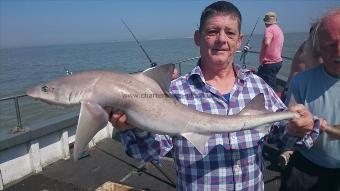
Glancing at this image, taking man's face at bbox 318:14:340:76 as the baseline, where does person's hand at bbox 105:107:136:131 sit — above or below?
below

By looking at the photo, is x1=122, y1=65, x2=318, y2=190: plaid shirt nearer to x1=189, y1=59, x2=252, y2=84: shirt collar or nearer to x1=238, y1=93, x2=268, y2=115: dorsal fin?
x1=189, y1=59, x2=252, y2=84: shirt collar

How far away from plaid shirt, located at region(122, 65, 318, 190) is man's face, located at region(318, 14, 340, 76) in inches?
22.7

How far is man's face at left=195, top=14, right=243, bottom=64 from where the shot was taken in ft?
8.57

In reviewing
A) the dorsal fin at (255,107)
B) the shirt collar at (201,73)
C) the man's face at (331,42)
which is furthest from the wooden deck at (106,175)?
the man's face at (331,42)

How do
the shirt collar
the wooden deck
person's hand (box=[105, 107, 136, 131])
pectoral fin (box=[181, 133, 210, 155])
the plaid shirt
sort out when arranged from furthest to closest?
the wooden deck → the shirt collar → the plaid shirt → pectoral fin (box=[181, 133, 210, 155]) → person's hand (box=[105, 107, 136, 131])

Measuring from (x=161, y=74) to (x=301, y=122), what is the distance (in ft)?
→ 3.68

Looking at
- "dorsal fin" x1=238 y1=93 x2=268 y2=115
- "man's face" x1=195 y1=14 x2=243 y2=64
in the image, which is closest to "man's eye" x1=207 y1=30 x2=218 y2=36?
"man's face" x1=195 y1=14 x2=243 y2=64

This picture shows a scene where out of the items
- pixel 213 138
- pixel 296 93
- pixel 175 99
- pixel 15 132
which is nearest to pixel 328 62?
pixel 296 93

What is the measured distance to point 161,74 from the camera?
2428 millimetres

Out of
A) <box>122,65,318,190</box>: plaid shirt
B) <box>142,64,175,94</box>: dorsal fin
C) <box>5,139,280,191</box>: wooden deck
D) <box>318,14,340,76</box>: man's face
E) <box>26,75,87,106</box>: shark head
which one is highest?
<box>318,14,340,76</box>: man's face

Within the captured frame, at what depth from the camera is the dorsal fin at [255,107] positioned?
256 centimetres

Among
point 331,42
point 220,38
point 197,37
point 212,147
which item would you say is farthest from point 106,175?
point 331,42

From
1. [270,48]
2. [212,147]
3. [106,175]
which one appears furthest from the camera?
[270,48]

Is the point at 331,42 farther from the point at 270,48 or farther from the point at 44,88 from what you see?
the point at 270,48
